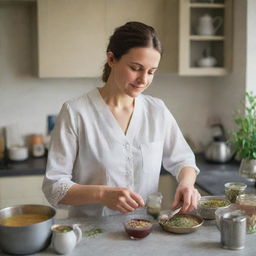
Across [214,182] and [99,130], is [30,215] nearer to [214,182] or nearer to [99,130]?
[99,130]

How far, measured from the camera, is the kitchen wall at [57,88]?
3.03 metres

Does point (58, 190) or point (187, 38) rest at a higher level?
point (187, 38)

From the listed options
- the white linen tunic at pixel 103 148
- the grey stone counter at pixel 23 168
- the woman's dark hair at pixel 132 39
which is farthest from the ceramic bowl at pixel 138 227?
the grey stone counter at pixel 23 168

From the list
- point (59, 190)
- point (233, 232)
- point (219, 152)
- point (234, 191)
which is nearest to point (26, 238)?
point (59, 190)

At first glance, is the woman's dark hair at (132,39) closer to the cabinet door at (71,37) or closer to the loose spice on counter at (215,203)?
the loose spice on counter at (215,203)

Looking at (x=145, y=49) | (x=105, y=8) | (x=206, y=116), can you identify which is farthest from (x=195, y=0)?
(x=145, y=49)

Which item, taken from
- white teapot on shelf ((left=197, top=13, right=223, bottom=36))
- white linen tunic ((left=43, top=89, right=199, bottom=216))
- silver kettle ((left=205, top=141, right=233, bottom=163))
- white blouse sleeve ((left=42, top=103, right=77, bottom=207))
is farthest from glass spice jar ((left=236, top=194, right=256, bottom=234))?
white teapot on shelf ((left=197, top=13, right=223, bottom=36))

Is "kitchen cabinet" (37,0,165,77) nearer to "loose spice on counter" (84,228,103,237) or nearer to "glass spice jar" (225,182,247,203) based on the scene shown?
"glass spice jar" (225,182,247,203)

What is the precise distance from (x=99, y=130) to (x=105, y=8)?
4.57ft

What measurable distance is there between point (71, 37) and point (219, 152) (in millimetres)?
1291

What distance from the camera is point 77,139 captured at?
1658 mm

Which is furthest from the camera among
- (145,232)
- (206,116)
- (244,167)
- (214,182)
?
(206,116)

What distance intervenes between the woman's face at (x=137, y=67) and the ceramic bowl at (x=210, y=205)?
507mm

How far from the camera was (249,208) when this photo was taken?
A: 1537 millimetres
